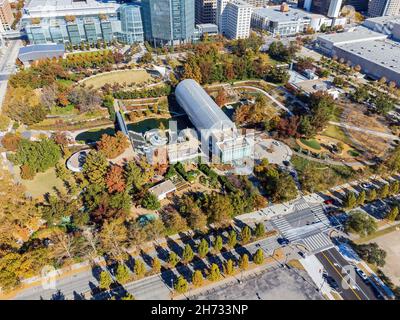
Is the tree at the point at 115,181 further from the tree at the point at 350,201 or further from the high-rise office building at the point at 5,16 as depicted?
the high-rise office building at the point at 5,16

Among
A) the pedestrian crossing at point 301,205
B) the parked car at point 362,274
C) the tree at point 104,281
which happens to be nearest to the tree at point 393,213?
the parked car at point 362,274

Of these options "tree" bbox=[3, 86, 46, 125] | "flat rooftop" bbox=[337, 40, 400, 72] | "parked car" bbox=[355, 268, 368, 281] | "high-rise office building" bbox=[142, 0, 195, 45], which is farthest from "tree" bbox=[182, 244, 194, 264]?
"high-rise office building" bbox=[142, 0, 195, 45]

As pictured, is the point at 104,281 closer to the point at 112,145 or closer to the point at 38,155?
the point at 112,145

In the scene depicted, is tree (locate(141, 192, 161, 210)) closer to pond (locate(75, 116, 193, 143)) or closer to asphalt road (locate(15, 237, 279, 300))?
asphalt road (locate(15, 237, 279, 300))

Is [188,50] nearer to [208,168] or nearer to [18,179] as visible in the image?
[208,168]

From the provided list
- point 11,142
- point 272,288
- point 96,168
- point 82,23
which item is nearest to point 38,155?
point 11,142
